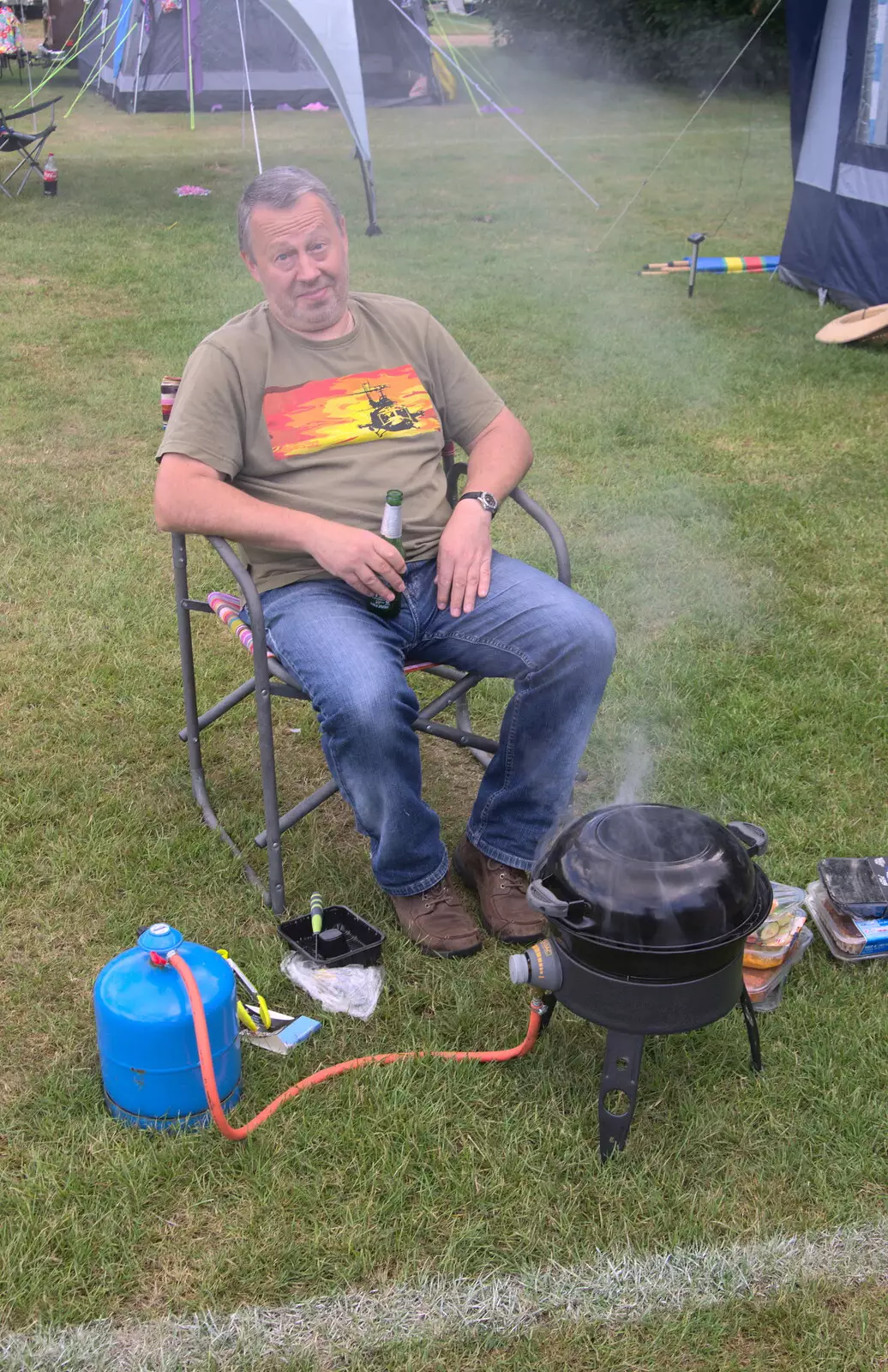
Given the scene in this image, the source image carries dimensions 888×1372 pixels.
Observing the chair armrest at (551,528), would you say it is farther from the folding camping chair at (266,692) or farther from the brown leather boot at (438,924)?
the brown leather boot at (438,924)

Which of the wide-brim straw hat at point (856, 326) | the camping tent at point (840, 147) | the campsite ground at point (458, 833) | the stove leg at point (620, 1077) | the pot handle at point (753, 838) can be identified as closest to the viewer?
the campsite ground at point (458, 833)

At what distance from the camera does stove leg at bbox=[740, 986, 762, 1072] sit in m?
2.16

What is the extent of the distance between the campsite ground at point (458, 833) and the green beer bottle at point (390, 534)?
630mm

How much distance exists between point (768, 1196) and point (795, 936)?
1.77 feet

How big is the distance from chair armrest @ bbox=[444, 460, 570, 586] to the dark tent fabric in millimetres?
12411

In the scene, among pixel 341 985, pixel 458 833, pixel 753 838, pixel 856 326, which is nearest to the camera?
pixel 753 838

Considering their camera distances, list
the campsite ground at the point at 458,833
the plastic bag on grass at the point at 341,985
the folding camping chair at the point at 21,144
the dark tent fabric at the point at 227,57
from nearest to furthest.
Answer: the campsite ground at the point at 458,833 < the plastic bag on grass at the point at 341,985 < the folding camping chair at the point at 21,144 < the dark tent fabric at the point at 227,57

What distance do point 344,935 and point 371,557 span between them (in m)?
0.77

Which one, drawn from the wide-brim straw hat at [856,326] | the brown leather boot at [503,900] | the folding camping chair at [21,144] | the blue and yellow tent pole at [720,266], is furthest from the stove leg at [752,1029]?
the folding camping chair at [21,144]

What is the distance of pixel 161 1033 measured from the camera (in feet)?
6.45

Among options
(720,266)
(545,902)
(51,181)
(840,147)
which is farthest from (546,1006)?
(51,181)

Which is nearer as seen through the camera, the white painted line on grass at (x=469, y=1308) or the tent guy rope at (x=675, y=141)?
the white painted line on grass at (x=469, y=1308)

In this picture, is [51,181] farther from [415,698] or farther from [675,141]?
[415,698]

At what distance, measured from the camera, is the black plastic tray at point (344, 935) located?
7.97 ft
